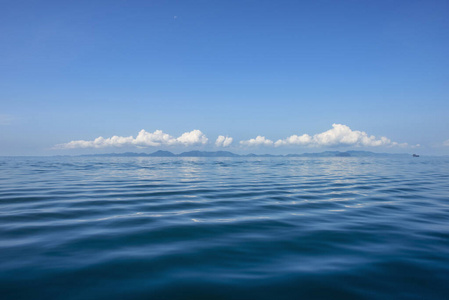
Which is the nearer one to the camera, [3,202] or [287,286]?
[287,286]

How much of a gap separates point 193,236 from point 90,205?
5945 millimetres

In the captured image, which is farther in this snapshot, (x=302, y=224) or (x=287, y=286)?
(x=302, y=224)

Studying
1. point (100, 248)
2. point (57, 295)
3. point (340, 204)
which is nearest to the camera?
point (57, 295)

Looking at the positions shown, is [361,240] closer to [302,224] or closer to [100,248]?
[302,224]

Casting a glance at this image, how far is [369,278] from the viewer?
4.14 metres

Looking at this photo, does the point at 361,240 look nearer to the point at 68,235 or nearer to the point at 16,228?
the point at 68,235

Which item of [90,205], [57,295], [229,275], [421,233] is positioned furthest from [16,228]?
[421,233]

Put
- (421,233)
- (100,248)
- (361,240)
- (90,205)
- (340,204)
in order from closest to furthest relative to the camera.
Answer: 1. (100,248)
2. (361,240)
3. (421,233)
4. (90,205)
5. (340,204)

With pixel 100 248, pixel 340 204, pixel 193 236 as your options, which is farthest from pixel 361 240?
pixel 100 248

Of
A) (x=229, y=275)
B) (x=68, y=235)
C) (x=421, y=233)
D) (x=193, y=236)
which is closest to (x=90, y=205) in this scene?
(x=68, y=235)

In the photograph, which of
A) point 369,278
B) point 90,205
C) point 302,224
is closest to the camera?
point 369,278

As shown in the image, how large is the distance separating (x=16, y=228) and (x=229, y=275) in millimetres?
6324

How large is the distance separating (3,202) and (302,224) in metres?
12.4

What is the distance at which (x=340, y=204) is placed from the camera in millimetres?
Answer: 10641
